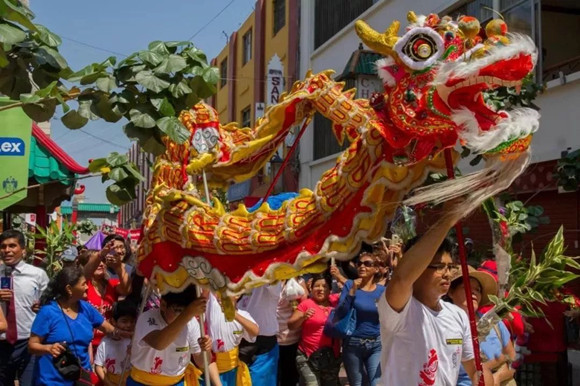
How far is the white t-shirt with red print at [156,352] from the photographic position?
14.3 ft

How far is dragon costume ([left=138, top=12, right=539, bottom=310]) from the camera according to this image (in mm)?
2740

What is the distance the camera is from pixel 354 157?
3113mm

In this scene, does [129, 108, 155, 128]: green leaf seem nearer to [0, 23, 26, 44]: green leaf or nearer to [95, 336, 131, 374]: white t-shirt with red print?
[0, 23, 26, 44]: green leaf

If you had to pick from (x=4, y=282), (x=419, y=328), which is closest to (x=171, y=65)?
(x=419, y=328)

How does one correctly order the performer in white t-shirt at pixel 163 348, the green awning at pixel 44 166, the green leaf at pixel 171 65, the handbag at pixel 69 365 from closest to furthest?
1. the green leaf at pixel 171 65
2. the performer in white t-shirt at pixel 163 348
3. the handbag at pixel 69 365
4. the green awning at pixel 44 166

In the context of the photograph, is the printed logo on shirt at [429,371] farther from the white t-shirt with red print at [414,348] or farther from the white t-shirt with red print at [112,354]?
the white t-shirt with red print at [112,354]

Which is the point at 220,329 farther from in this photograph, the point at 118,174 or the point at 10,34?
the point at 10,34

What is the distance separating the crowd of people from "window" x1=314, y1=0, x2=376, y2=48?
9.62m

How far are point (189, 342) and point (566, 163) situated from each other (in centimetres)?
382

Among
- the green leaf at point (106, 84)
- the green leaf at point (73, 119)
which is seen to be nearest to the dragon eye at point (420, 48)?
the green leaf at point (106, 84)

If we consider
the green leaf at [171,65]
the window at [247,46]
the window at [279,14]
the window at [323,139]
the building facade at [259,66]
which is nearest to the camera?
the green leaf at [171,65]

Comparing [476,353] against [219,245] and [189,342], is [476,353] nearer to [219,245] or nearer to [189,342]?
[219,245]

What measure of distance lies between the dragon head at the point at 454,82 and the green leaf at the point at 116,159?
4.02 feet

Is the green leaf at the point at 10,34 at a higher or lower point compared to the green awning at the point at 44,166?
lower
